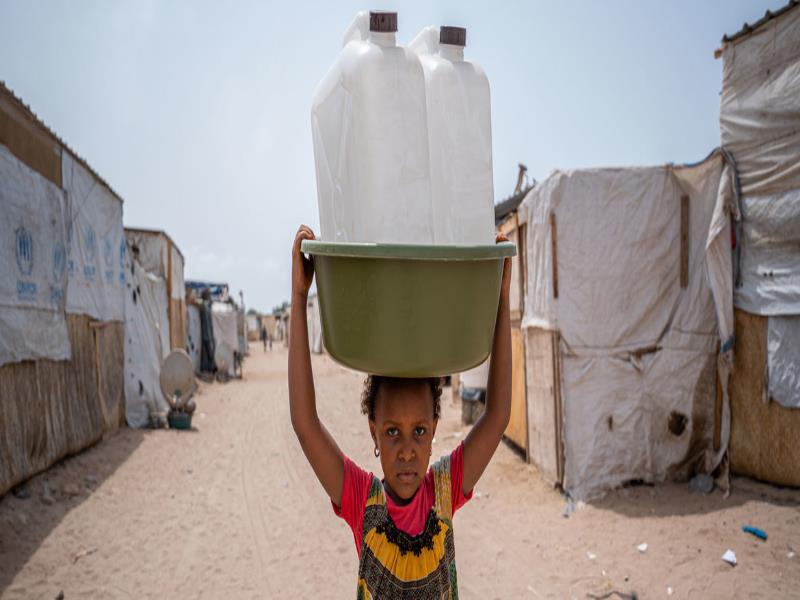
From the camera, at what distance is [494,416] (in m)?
1.62

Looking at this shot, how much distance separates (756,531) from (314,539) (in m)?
3.67

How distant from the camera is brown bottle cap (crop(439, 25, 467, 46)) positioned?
131 centimetres

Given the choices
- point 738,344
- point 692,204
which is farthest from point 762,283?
point 692,204

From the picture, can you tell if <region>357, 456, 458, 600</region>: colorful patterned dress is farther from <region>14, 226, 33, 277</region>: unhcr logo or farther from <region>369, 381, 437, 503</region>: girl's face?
<region>14, 226, 33, 277</region>: unhcr logo

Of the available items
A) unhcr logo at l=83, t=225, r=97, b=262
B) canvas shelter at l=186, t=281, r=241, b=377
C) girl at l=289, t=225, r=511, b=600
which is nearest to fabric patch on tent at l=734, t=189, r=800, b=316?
girl at l=289, t=225, r=511, b=600

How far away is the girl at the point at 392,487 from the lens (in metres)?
1.42

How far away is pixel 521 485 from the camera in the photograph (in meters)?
5.56

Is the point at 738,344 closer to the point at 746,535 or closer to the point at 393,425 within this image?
the point at 746,535

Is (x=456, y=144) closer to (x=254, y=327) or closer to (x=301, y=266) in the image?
(x=301, y=266)

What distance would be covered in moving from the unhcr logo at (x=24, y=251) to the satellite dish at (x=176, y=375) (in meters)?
4.07

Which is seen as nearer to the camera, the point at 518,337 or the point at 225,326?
the point at 518,337

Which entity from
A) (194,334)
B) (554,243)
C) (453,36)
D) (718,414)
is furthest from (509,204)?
(194,334)

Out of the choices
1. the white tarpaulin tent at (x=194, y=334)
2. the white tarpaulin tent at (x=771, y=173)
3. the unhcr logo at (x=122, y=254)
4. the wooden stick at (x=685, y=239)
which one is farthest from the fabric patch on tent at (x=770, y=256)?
the white tarpaulin tent at (x=194, y=334)

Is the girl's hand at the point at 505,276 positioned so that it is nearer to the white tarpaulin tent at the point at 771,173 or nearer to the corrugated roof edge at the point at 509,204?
the white tarpaulin tent at the point at 771,173
